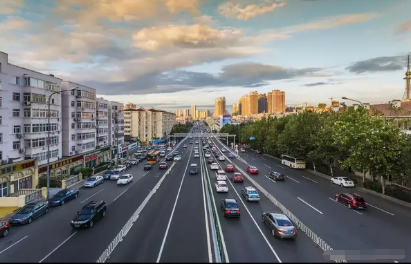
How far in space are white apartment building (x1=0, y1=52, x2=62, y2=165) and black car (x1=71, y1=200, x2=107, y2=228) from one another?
49.8ft

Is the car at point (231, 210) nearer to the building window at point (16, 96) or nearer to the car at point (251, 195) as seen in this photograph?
the car at point (251, 195)

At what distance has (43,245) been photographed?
1628 cm

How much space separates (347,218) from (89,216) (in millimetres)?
19530

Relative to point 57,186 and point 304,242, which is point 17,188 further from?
point 304,242

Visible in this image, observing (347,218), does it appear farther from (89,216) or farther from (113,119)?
(113,119)

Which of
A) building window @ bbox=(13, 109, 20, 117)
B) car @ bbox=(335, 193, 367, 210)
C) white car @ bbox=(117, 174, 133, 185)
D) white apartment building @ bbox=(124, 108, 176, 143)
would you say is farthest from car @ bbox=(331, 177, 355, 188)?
white apartment building @ bbox=(124, 108, 176, 143)

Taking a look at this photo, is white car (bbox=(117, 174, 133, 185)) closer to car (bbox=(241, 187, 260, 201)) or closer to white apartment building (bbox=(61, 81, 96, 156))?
white apartment building (bbox=(61, 81, 96, 156))

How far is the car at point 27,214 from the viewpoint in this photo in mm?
20406

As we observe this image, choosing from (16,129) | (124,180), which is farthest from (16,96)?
(124,180)

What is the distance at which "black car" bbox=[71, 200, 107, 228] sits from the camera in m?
18.9

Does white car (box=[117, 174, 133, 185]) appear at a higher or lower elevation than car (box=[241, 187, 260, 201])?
lower

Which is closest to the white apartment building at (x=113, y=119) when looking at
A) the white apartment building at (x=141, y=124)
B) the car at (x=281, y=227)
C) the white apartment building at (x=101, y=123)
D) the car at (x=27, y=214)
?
the white apartment building at (x=101, y=123)

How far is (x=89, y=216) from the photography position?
19.6 metres

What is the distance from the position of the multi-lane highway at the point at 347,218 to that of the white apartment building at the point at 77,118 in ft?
105
